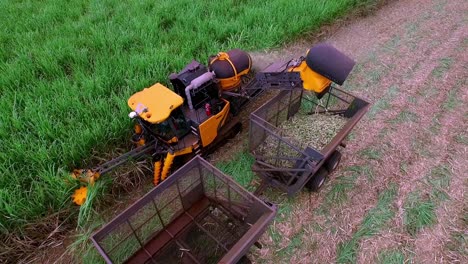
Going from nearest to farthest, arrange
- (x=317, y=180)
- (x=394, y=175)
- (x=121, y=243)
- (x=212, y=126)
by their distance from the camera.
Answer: (x=121, y=243) < (x=317, y=180) < (x=212, y=126) < (x=394, y=175)

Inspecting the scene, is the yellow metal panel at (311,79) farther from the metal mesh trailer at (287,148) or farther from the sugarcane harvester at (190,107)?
the metal mesh trailer at (287,148)

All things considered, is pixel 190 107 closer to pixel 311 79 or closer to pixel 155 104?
pixel 155 104

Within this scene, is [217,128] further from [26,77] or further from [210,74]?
[26,77]

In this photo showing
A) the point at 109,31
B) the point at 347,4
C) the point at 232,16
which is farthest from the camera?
the point at 347,4

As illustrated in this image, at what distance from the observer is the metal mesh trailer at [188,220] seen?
7.82ft

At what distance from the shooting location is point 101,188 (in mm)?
3031

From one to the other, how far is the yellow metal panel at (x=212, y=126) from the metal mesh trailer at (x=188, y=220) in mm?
518

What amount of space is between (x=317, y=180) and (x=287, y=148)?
0.42 metres

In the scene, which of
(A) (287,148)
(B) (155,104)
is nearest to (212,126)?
(B) (155,104)

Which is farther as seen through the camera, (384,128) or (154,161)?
(384,128)

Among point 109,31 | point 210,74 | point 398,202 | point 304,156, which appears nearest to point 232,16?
point 109,31

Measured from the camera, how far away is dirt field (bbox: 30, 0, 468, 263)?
109 inches

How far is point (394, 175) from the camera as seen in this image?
3273 millimetres

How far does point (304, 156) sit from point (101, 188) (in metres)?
1.94
